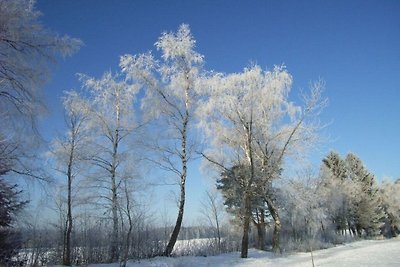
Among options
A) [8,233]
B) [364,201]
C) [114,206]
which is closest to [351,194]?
[364,201]

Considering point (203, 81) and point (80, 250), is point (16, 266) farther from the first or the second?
point (203, 81)

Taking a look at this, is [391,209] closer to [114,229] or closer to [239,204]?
[239,204]

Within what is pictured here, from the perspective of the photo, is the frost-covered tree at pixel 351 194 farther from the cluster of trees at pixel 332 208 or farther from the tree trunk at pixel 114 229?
the tree trunk at pixel 114 229

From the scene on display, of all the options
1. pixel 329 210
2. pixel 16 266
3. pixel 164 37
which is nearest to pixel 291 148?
pixel 164 37

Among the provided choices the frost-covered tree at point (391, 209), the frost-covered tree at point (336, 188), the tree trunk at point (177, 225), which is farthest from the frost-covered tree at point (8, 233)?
the frost-covered tree at point (391, 209)

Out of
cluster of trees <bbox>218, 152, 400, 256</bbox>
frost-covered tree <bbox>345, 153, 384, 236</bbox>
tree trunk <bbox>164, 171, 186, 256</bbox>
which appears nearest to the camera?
tree trunk <bbox>164, 171, 186, 256</bbox>

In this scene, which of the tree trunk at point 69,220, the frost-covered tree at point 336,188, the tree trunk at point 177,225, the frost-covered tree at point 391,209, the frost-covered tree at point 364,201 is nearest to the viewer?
the tree trunk at point 69,220

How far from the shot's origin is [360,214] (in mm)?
47406

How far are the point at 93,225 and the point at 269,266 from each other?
10155 millimetres

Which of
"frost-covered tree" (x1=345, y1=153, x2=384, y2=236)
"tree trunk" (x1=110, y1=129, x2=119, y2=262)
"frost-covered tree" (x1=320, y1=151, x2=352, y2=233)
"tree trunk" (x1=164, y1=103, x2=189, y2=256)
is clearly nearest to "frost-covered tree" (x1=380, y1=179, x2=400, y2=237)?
"frost-covered tree" (x1=345, y1=153, x2=384, y2=236)

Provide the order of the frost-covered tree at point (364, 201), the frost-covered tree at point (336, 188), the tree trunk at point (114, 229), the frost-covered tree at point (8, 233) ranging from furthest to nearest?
the frost-covered tree at point (364, 201)
the frost-covered tree at point (336, 188)
the tree trunk at point (114, 229)
the frost-covered tree at point (8, 233)

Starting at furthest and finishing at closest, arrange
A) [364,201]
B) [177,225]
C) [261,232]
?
[364,201]
[261,232]
[177,225]

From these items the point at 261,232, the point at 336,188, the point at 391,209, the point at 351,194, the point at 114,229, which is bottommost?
the point at 261,232

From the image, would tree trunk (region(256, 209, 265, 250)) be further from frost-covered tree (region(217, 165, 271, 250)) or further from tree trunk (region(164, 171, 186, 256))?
tree trunk (region(164, 171, 186, 256))
